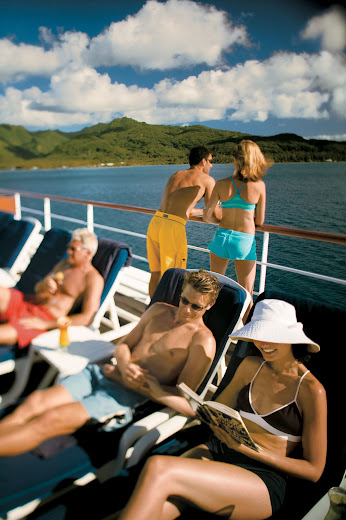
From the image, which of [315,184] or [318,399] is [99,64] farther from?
[318,399]

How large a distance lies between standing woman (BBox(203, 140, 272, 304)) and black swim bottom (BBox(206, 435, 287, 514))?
1251 mm

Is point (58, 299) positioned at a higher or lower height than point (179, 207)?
lower

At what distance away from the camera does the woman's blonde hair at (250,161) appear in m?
2.28

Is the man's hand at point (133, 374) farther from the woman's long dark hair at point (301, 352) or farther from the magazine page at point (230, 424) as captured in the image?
the woman's long dark hair at point (301, 352)

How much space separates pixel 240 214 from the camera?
8.11ft

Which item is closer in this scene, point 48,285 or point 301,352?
point 301,352

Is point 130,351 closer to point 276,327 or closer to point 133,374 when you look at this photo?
point 133,374

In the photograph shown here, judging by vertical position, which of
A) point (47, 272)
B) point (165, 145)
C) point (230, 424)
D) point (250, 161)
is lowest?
point (230, 424)

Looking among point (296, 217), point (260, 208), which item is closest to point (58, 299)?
point (260, 208)

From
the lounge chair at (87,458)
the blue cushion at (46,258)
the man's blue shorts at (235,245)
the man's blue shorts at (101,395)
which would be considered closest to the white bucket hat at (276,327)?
the lounge chair at (87,458)

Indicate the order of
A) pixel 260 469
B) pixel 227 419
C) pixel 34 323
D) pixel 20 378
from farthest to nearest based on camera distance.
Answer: pixel 34 323
pixel 20 378
pixel 260 469
pixel 227 419

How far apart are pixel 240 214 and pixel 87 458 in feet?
5.46

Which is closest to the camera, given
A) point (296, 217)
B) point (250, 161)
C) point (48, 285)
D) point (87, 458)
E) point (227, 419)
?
point (227, 419)

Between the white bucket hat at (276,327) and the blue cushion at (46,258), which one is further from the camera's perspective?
the blue cushion at (46,258)
